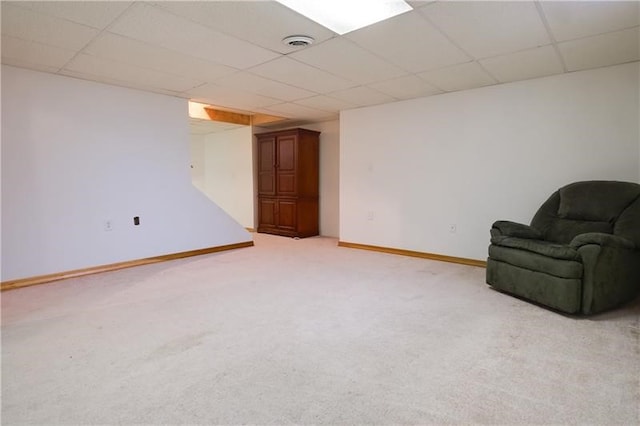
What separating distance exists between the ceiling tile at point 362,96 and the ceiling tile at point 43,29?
2.65 meters

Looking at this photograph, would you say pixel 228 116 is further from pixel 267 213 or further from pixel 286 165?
pixel 267 213

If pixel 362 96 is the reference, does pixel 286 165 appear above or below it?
below

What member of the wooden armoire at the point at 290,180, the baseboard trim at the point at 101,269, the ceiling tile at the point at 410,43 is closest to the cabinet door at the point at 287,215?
the wooden armoire at the point at 290,180

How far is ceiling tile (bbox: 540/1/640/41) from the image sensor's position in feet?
7.38

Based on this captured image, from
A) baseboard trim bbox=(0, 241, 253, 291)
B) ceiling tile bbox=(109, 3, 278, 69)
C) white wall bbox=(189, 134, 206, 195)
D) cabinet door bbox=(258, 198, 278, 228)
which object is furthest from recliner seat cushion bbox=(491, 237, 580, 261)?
white wall bbox=(189, 134, 206, 195)

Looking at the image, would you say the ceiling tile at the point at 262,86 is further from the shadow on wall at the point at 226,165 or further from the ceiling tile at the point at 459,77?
the shadow on wall at the point at 226,165

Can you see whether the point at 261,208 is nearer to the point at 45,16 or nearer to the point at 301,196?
the point at 301,196

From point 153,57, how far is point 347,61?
1.74m

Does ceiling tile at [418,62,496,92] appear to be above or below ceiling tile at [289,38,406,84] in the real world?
above

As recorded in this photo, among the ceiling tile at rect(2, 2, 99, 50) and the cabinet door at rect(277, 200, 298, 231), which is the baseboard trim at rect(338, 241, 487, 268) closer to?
the cabinet door at rect(277, 200, 298, 231)

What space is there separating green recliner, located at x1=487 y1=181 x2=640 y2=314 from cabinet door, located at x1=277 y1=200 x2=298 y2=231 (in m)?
3.71

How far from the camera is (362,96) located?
181 inches

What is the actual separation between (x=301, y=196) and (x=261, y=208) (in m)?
1.09

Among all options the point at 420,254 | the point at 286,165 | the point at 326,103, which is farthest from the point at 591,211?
the point at 286,165
